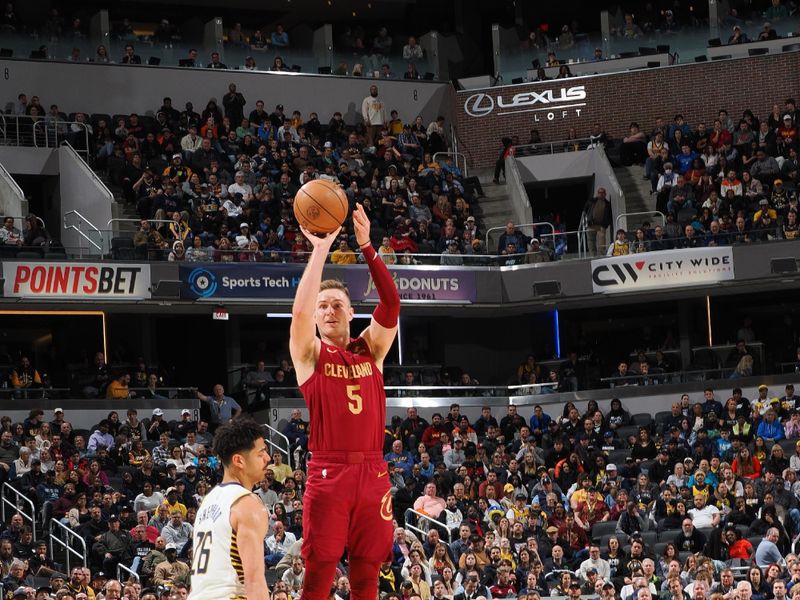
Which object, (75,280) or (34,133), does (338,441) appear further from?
(34,133)

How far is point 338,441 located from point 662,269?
22.4 metres

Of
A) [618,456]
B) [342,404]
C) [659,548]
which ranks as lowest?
[659,548]

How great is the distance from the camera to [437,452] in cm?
2498

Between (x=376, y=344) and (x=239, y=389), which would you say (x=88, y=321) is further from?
(x=376, y=344)

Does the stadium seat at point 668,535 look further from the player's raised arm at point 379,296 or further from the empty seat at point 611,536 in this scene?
the player's raised arm at point 379,296

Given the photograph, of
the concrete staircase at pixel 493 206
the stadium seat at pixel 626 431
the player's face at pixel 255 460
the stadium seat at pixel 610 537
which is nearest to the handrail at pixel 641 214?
the concrete staircase at pixel 493 206

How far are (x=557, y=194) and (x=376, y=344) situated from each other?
27650 mm

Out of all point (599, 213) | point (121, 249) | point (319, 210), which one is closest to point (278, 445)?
point (121, 249)

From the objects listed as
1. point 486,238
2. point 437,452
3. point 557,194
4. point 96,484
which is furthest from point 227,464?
point 557,194

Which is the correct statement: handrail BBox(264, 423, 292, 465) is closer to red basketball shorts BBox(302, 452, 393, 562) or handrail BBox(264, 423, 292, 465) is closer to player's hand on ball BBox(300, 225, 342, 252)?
red basketball shorts BBox(302, 452, 393, 562)

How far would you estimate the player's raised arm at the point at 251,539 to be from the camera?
274 inches

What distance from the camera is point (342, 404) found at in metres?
7.98

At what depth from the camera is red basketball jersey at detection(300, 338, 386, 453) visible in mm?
7977

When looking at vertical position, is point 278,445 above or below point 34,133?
below
